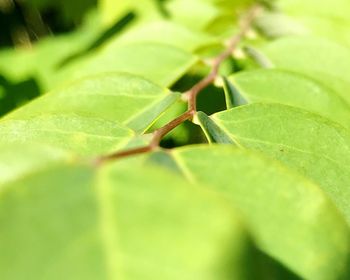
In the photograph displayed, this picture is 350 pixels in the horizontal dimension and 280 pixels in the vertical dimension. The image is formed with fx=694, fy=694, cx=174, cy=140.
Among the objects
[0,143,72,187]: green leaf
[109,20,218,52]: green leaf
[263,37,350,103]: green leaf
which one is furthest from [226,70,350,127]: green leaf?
[0,143,72,187]: green leaf

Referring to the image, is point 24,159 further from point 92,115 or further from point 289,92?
point 289,92

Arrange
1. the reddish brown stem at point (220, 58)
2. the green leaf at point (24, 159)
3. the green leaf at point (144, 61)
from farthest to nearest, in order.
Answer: the green leaf at point (144, 61)
the reddish brown stem at point (220, 58)
the green leaf at point (24, 159)

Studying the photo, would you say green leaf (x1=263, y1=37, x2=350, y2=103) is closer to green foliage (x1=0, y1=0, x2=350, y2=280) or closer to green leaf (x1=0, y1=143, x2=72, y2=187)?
green foliage (x1=0, y1=0, x2=350, y2=280)

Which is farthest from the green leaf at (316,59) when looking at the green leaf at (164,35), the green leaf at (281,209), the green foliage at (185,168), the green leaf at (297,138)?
the green leaf at (281,209)

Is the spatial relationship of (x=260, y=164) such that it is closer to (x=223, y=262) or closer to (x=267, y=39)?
(x=223, y=262)

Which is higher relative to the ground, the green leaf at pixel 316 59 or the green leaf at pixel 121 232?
the green leaf at pixel 121 232

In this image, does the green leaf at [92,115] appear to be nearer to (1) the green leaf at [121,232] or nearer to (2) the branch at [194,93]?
(2) the branch at [194,93]
